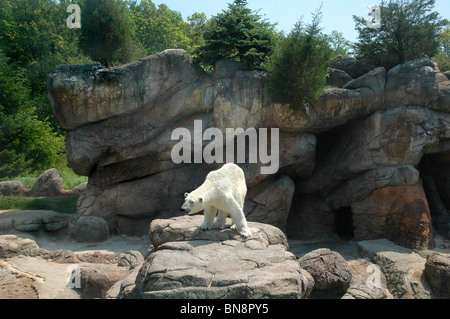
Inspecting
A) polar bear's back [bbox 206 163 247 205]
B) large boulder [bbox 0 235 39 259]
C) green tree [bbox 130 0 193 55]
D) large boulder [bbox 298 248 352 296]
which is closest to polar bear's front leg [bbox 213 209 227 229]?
polar bear's back [bbox 206 163 247 205]

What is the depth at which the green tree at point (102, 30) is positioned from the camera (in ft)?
53.4

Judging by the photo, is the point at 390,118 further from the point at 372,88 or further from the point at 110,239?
the point at 110,239

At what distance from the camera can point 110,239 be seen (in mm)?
14547

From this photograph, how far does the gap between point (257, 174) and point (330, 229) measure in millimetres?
4606

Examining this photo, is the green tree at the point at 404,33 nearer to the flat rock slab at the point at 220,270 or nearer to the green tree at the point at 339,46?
the green tree at the point at 339,46

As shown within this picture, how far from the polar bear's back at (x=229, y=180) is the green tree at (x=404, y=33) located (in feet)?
33.9

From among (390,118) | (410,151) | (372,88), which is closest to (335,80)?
A: (372,88)

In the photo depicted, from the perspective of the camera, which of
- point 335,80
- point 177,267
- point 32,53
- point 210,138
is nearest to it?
point 177,267

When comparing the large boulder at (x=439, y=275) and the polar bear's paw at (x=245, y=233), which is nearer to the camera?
the polar bear's paw at (x=245, y=233)

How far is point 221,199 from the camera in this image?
7734 millimetres
